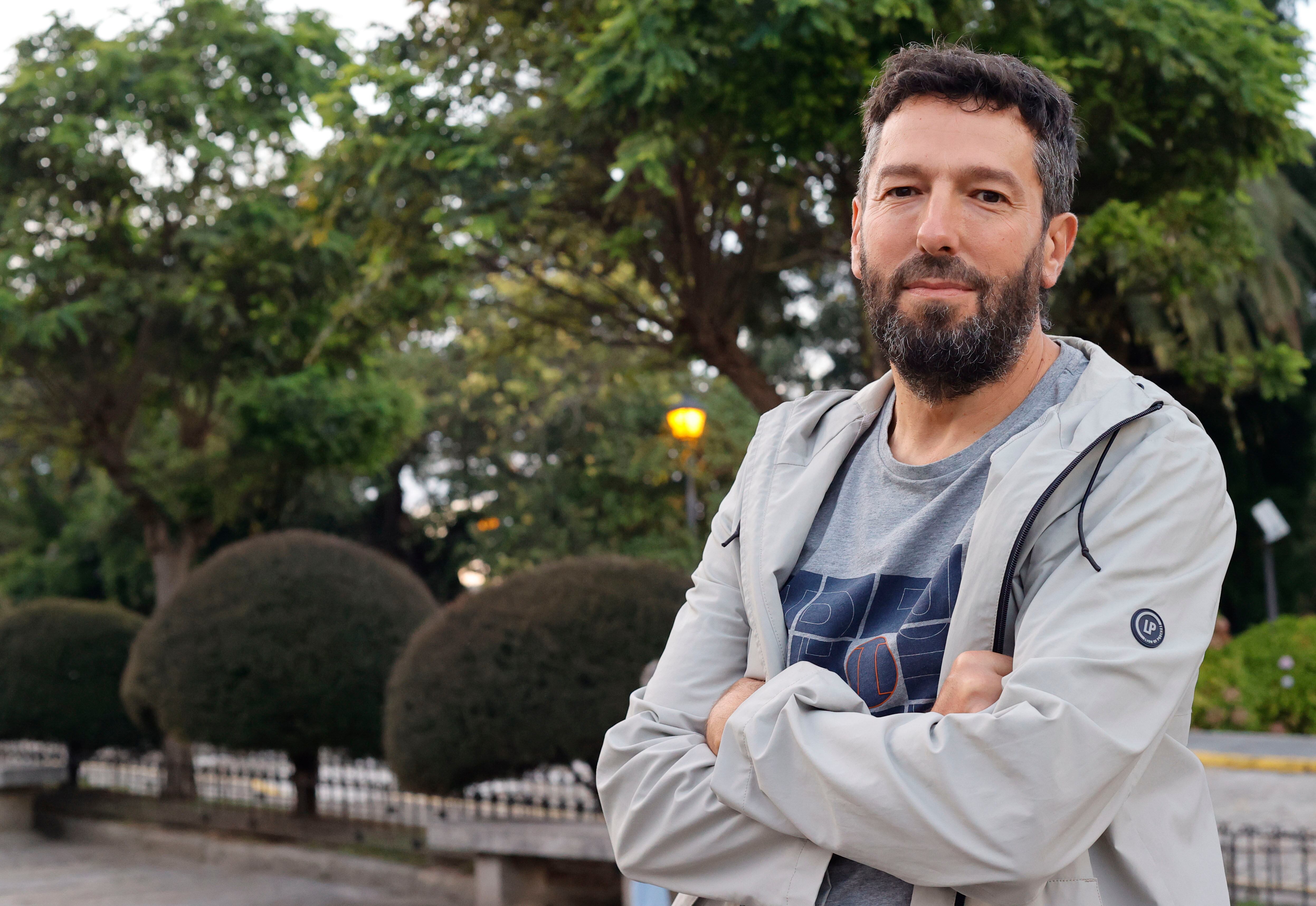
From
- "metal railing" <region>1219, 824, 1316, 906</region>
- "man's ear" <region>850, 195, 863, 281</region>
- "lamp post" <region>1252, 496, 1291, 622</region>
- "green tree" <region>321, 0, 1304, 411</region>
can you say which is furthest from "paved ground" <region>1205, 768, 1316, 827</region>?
"man's ear" <region>850, 195, 863, 281</region>

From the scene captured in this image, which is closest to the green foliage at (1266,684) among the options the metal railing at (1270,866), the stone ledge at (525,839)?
the metal railing at (1270,866)

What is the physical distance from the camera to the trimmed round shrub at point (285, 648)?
9.55 m

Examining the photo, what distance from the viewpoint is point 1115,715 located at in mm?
1466

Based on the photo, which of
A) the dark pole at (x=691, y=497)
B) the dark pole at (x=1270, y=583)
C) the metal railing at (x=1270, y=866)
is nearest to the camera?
the metal railing at (x=1270, y=866)

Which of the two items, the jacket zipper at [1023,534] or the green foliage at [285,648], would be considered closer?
the jacket zipper at [1023,534]

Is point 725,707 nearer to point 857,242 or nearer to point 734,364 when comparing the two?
point 857,242

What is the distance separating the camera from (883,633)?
1718 mm

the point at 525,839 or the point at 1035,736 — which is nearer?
the point at 1035,736

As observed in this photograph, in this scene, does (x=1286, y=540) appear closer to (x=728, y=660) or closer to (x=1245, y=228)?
(x=1245, y=228)

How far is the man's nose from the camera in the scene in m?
1.71

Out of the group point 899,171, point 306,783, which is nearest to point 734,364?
point 306,783

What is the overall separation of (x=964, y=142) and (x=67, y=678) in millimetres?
13198

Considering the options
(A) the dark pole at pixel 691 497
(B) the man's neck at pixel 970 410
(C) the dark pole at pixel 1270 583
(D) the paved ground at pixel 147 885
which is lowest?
(D) the paved ground at pixel 147 885

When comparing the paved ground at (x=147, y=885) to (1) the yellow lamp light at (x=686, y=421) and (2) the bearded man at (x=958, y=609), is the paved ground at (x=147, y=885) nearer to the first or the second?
(1) the yellow lamp light at (x=686, y=421)
